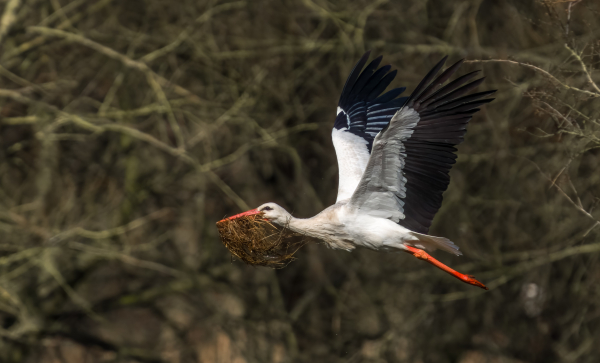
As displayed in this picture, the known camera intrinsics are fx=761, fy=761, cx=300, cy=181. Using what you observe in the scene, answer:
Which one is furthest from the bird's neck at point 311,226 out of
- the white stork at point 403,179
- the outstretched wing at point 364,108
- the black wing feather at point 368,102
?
the black wing feather at point 368,102

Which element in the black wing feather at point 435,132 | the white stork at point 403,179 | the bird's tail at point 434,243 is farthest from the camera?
the bird's tail at point 434,243

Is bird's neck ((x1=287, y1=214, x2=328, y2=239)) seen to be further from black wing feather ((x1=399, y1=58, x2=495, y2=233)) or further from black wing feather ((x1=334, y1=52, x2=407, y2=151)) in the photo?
black wing feather ((x1=334, y1=52, x2=407, y2=151))

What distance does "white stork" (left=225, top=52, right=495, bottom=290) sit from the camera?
6.92m

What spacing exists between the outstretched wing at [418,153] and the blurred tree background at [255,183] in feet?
21.2

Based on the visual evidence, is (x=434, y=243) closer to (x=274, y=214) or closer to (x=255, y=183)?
(x=274, y=214)

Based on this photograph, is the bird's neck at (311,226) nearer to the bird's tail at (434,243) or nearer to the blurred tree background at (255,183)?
the bird's tail at (434,243)

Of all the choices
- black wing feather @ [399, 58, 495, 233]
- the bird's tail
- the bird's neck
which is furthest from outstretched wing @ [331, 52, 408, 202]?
the bird's tail

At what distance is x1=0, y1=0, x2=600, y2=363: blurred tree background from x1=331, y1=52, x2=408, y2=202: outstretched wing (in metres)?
4.70

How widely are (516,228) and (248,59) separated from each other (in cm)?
612

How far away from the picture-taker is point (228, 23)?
1496 cm

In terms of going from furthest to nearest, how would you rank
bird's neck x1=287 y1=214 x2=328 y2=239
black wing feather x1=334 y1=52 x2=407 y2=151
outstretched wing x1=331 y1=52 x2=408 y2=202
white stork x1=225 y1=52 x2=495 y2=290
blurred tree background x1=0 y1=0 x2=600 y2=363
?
blurred tree background x1=0 y1=0 x2=600 y2=363
black wing feather x1=334 y1=52 x2=407 y2=151
outstretched wing x1=331 y1=52 x2=408 y2=202
bird's neck x1=287 y1=214 x2=328 y2=239
white stork x1=225 y1=52 x2=495 y2=290

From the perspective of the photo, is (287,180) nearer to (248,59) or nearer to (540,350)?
(248,59)

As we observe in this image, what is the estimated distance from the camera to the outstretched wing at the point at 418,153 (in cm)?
687

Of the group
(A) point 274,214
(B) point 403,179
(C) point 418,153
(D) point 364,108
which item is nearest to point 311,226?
(A) point 274,214
